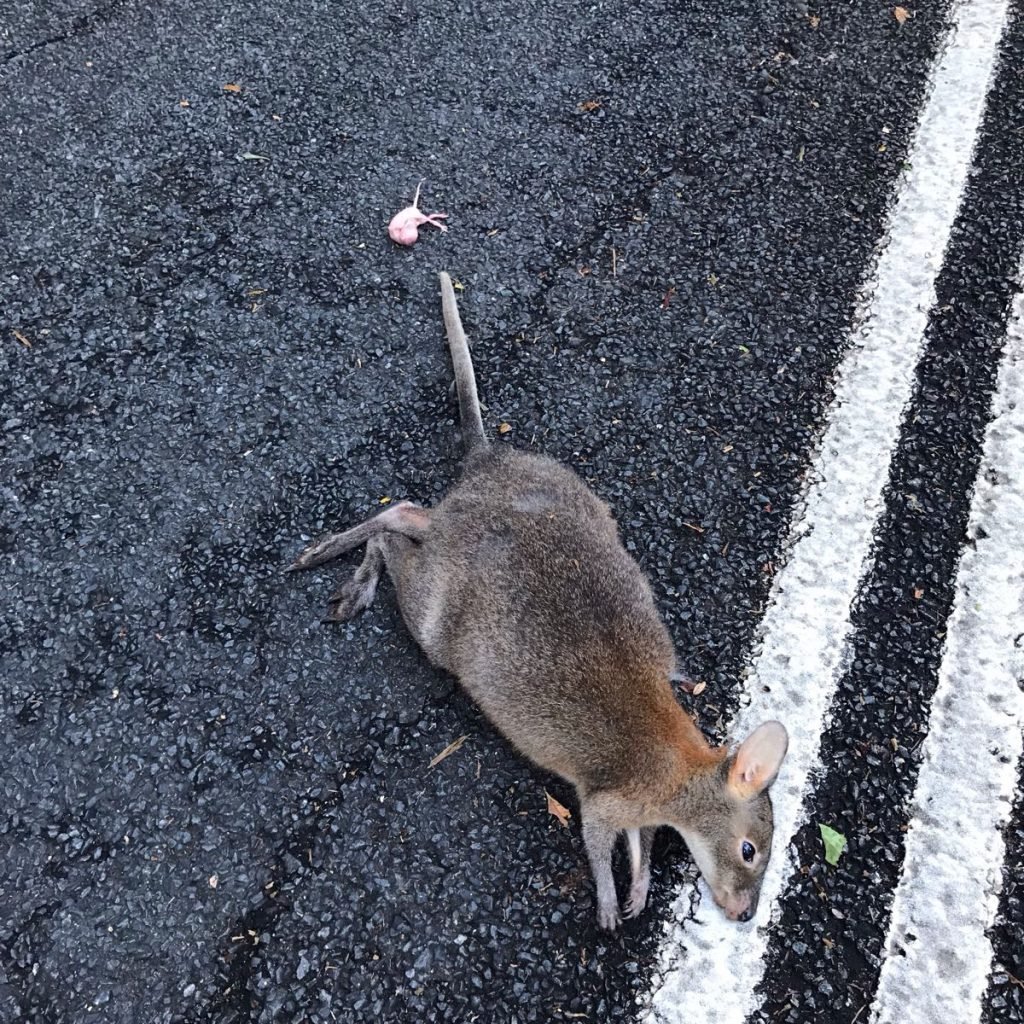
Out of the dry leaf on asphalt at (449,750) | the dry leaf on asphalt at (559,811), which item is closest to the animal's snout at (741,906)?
the dry leaf on asphalt at (559,811)

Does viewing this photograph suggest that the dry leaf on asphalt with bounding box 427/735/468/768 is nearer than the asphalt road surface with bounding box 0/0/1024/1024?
No

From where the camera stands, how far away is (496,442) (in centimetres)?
370

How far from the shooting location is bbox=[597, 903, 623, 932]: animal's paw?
8.79 feet

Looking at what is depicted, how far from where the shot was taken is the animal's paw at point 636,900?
8.92ft

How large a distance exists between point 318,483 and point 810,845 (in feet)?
6.83

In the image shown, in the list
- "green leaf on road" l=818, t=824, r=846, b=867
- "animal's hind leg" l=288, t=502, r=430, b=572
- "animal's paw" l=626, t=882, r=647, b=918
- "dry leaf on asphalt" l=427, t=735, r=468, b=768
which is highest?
"animal's hind leg" l=288, t=502, r=430, b=572

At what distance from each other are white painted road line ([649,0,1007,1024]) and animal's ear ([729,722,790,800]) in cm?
15

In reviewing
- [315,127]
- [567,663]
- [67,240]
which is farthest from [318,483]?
[315,127]

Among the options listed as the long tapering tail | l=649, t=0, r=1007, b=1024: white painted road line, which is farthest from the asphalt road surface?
the long tapering tail

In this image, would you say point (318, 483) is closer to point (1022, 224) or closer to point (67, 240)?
point (67, 240)

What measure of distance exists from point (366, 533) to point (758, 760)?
1.55 meters

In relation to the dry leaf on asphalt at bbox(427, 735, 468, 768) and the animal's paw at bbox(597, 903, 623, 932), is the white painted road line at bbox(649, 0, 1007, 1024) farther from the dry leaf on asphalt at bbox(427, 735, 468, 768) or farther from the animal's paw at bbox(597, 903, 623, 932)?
the dry leaf on asphalt at bbox(427, 735, 468, 768)

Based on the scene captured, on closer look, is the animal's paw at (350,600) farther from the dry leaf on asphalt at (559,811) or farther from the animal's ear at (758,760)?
the animal's ear at (758,760)

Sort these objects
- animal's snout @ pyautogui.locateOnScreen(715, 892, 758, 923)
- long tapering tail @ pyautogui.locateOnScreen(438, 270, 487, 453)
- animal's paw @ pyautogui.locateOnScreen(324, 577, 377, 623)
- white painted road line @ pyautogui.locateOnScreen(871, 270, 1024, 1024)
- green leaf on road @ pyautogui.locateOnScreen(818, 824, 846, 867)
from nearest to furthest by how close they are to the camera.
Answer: white painted road line @ pyautogui.locateOnScreen(871, 270, 1024, 1024)
animal's snout @ pyautogui.locateOnScreen(715, 892, 758, 923)
green leaf on road @ pyautogui.locateOnScreen(818, 824, 846, 867)
animal's paw @ pyautogui.locateOnScreen(324, 577, 377, 623)
long tapering tail @ pyautogui.locateOnScreen(438, 270, 487, 453)
